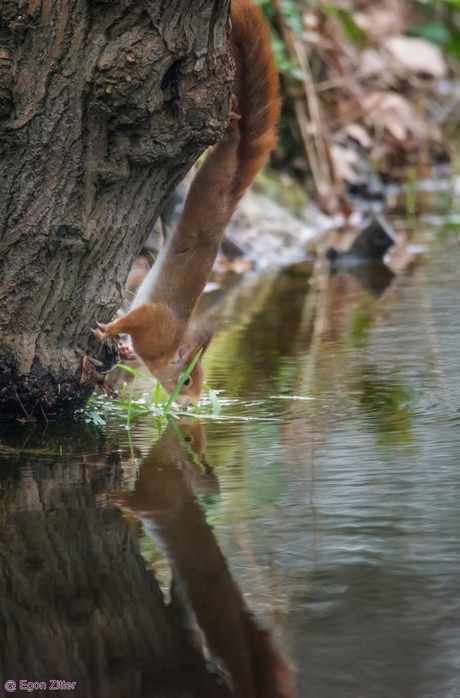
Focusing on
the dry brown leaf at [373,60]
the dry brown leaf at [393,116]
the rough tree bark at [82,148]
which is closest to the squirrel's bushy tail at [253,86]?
the rough tree bark at [82,148]

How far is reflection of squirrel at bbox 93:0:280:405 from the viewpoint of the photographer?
4.18 meters

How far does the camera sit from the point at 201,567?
2.56 m

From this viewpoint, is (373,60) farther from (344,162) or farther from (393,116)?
(344,162)

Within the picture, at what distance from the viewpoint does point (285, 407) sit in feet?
13.5

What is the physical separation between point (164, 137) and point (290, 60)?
696 cm

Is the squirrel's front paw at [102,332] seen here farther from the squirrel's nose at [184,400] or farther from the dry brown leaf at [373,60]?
the dry brown leaf at [373,60]

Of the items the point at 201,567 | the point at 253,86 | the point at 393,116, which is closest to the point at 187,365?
the point at 253,86

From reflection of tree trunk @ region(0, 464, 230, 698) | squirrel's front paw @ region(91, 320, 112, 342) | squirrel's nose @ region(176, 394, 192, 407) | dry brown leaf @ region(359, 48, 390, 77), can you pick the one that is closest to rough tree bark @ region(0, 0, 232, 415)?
squirrel's front paw @ region(91, 320, 112, 342)

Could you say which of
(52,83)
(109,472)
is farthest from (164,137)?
(109,472)

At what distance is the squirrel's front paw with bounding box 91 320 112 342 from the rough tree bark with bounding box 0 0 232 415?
0.15 feet

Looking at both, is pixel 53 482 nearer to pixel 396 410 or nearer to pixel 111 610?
pixel 111 610

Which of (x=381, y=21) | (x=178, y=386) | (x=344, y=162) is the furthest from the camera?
(x=381, y=21)

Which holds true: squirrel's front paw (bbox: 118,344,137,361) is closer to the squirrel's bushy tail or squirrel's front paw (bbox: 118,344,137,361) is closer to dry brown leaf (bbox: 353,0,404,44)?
the squirrel's bushy tail

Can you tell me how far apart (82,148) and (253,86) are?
987mm
